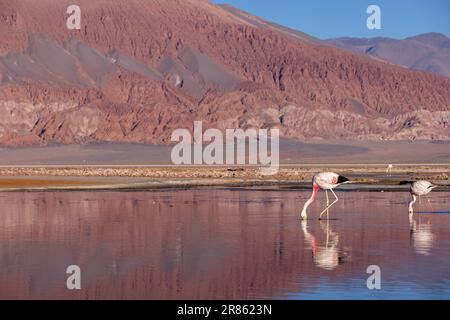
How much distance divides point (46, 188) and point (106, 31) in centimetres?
13876

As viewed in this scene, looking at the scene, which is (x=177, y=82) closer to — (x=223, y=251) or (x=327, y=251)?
(x=223, y=251)

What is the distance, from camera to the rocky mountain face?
5930 inches

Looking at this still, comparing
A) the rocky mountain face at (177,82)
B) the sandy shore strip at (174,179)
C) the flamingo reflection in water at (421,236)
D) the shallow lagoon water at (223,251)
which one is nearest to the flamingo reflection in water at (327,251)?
the shallow lagoon water at (223,251)

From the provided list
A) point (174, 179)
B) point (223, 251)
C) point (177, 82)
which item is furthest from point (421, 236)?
point (177, 82)

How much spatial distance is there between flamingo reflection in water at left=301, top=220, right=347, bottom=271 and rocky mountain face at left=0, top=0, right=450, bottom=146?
12141 cm

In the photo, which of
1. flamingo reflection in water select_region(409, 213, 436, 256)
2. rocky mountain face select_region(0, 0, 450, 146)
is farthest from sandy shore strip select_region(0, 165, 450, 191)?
rocky mountain face select_region(0, 0, 450, 146)

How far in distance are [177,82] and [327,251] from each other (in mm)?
154434

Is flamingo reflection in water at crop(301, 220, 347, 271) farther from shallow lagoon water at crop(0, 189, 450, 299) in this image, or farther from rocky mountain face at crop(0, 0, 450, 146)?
rocky mountain face at crop(0, 0, 450, 146)

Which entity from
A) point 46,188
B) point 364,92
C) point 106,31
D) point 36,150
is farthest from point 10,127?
point 46,188

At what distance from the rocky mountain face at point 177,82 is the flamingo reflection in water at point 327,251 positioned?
121408 mm

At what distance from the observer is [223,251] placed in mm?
19969

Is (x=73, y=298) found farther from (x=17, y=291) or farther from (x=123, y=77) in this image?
(x=123, y=77)

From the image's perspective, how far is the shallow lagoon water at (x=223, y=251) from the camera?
15273mm
